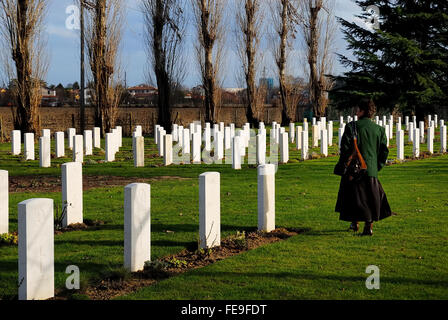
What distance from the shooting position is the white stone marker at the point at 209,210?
7.40 m

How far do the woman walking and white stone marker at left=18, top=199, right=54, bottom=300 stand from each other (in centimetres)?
412

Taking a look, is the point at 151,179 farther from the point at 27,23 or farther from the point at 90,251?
the point at 27,23

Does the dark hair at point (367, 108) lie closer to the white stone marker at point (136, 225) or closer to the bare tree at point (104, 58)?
the white stone marker at point (136, 225)

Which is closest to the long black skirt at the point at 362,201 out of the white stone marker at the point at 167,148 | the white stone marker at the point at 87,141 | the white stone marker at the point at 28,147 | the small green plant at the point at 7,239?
the small green plant at the point at 7,239

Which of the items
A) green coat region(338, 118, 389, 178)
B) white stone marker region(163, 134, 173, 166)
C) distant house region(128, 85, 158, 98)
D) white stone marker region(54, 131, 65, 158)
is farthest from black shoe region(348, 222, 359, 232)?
distant house region(128, 85, 158, 98)

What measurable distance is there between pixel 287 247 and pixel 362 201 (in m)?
1.28

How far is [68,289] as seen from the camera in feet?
19.3

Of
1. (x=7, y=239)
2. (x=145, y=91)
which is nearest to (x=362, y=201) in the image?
(x=7, y=239)

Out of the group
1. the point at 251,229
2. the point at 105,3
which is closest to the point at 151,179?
the point at 251,229

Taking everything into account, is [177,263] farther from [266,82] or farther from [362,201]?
[266,82]

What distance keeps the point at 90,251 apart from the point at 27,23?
2074 cm

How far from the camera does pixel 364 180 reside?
8211 mm

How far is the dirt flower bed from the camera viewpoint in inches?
230

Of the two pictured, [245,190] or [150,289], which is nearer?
[150,289]
